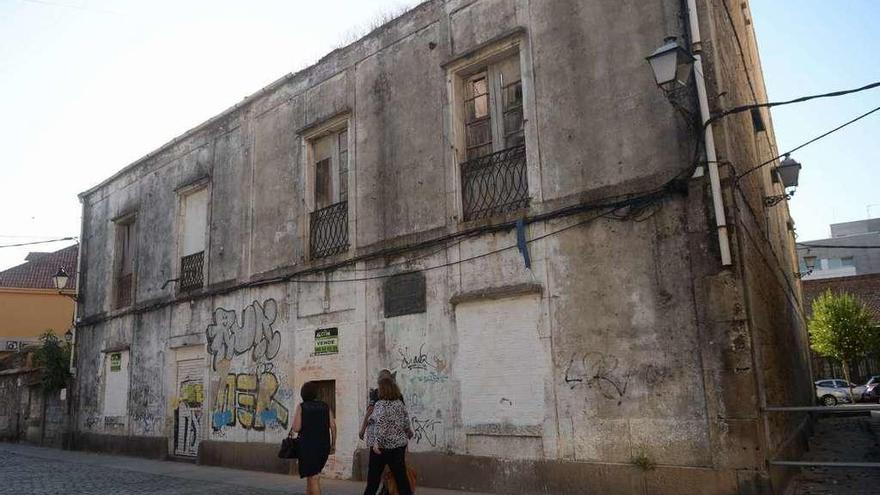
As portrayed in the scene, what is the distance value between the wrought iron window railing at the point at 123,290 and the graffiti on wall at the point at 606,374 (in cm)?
1250

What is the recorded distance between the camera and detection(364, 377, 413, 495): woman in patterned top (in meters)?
7.11

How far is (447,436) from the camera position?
354 inches

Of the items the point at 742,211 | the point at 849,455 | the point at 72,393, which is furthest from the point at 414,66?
the point at 72,393

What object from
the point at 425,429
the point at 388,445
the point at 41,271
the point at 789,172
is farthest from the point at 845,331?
the point at 41,271

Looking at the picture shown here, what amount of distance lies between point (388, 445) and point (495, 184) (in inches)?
153

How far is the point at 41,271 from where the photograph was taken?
106 feet

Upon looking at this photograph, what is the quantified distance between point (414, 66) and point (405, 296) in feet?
11.8

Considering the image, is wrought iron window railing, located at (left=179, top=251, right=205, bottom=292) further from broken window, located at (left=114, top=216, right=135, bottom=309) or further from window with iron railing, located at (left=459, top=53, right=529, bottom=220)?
window with iron railing, located at (left=459, top=53, right=529, bottom=220)

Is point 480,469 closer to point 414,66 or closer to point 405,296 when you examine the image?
point 405,296

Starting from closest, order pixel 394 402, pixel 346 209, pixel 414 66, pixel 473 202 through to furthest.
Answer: pixel 394 402, pixel 473 202, pixel 414 66, pixel 346 209

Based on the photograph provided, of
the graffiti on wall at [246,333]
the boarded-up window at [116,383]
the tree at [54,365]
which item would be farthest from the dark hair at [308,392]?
the tree at [54,365]

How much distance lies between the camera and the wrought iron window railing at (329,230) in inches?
442

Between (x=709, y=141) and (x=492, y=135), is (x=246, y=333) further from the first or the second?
(x=709, y=141)

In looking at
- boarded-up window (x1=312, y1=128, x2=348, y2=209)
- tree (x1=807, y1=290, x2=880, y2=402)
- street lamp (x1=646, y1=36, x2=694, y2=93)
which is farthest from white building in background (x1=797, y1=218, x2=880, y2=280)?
street lamp (x1=646, y1=36, x2=694, y2=93)
